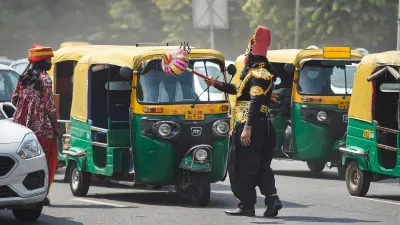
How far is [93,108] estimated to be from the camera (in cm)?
1588

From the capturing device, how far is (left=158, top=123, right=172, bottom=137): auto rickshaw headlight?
14234mm

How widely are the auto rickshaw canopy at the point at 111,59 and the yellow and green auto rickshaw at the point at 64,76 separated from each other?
2287mm

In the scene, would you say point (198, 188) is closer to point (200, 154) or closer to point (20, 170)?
point (200, 154)

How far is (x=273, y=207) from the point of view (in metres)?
12.8

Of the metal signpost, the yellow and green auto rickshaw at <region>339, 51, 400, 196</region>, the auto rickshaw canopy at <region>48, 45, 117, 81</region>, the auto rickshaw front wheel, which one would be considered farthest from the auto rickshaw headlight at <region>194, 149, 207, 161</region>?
the metal signpost

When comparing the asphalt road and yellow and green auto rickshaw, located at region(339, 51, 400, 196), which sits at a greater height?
yellow and green auto rickshaw, located at region(339, 51, 400, 196)

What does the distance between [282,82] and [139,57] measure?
594 cm

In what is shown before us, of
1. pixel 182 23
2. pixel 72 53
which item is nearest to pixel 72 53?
pixel 72 53

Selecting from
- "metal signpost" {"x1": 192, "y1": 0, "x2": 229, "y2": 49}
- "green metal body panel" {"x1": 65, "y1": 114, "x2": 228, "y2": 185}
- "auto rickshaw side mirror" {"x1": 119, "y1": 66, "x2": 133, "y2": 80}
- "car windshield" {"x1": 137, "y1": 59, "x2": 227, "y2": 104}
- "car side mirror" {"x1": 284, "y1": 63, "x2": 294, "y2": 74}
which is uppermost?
"metal signpost" {"x1": 192, "y1": 0, "x2": 229, "y2": 49}

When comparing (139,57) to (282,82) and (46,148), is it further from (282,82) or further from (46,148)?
(282,82)

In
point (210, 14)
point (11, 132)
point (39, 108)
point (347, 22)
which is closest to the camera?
point (11, 132)

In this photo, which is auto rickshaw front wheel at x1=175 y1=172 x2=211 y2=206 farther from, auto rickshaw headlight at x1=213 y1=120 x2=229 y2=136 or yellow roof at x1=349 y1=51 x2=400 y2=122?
yellow roof at x1=349 y1=51 x2=400 y2=122

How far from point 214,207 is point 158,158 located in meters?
0.89

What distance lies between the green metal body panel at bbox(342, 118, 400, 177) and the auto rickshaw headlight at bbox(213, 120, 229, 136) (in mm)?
1934
